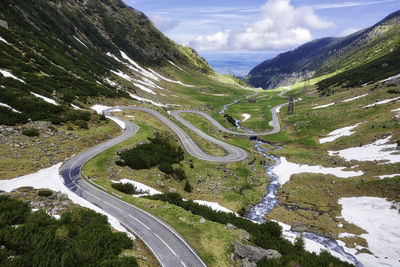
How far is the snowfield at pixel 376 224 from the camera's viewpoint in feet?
63.9

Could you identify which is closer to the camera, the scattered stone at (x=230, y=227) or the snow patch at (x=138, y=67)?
the scattered stone at (x=230, y=227)

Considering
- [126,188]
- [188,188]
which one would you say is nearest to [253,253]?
[126,188]

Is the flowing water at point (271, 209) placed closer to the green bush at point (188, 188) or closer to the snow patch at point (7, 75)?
the green bush at point (188, 188)

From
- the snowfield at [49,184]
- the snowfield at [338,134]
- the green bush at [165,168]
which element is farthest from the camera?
the snowfield at [338,134]

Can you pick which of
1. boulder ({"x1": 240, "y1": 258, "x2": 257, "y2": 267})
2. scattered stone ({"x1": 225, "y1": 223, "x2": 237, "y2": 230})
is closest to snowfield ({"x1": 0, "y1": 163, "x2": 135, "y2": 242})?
scattered stone ({"x1": 225, "y1": 223, "x2": 237, "y2": 230})

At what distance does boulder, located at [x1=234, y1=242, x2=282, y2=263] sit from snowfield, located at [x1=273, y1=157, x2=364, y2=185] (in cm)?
2744

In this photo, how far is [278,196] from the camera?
35688 mm

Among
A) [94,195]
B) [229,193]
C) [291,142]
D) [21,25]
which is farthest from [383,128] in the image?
Result: [21,25]

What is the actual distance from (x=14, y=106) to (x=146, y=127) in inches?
951

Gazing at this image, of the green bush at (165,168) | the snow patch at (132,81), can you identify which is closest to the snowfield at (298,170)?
the green bush at (165,168)

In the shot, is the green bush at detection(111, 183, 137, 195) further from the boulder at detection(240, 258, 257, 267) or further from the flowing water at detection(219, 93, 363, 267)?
the flowing water at detection(219, 93, 363, 267)

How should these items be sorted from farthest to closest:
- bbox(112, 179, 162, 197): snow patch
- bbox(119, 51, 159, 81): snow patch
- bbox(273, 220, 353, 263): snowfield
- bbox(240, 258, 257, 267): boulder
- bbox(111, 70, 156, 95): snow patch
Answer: bbox(119, 51, 159, 81): snow patch
bbox(111, 70, 156, 95): snow patch
bbox(112, 179, 162, 197): snow patch
bbox(273, 220, 353, 263): snowfield
bbox(240, 258, 257, 267): boulder

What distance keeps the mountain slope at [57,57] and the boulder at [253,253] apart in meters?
33.5

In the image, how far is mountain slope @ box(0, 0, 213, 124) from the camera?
3578 centimetres
